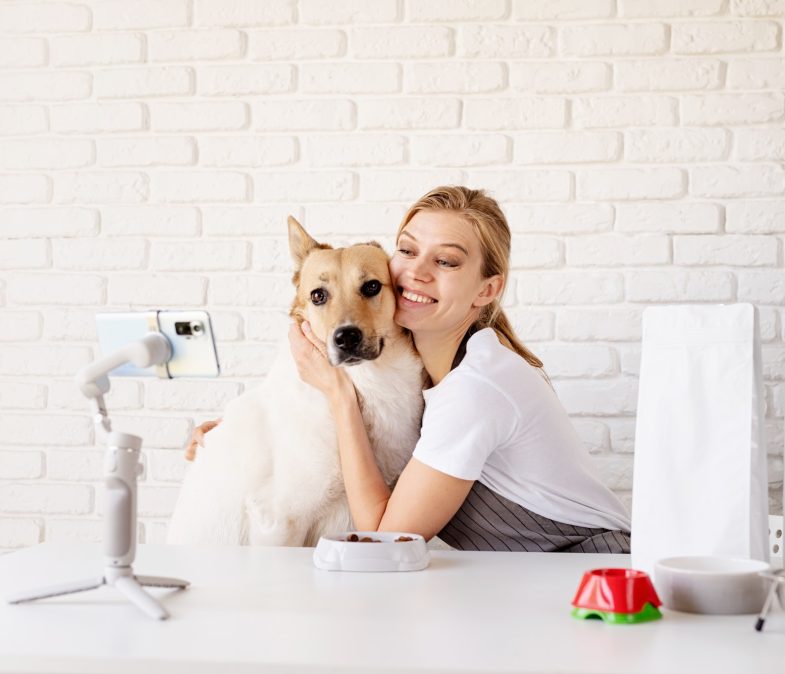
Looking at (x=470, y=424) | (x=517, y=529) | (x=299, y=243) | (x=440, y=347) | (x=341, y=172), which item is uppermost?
(x=341, y=172)

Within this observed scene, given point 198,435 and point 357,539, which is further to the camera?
point 198,435

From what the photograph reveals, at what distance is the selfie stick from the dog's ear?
0.90 m

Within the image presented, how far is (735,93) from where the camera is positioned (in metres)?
2.29

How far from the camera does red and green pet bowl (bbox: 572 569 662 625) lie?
0.99 metres

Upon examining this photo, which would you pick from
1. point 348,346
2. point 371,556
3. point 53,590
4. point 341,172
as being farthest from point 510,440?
point 341,172

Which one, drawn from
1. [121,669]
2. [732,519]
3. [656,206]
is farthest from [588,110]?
[121,669]

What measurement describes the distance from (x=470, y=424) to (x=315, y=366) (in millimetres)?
443

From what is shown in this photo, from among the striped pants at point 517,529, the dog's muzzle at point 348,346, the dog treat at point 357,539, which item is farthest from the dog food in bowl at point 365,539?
the dog's muzzle at point 348,346

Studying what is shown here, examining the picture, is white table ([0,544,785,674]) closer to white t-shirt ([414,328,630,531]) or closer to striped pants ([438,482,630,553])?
white t-shirt ([414,328,630,531])

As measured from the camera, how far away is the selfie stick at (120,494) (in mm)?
1067

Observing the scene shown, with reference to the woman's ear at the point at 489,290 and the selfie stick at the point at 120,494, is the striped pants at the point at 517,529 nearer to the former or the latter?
the woman's ear at the point at 489,290

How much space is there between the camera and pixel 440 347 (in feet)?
6.38

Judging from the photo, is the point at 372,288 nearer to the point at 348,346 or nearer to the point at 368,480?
the point at 348,346

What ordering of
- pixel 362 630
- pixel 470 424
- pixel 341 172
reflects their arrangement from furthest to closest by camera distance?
pixel 341 172
pixel 470 424
pixel 362 630
